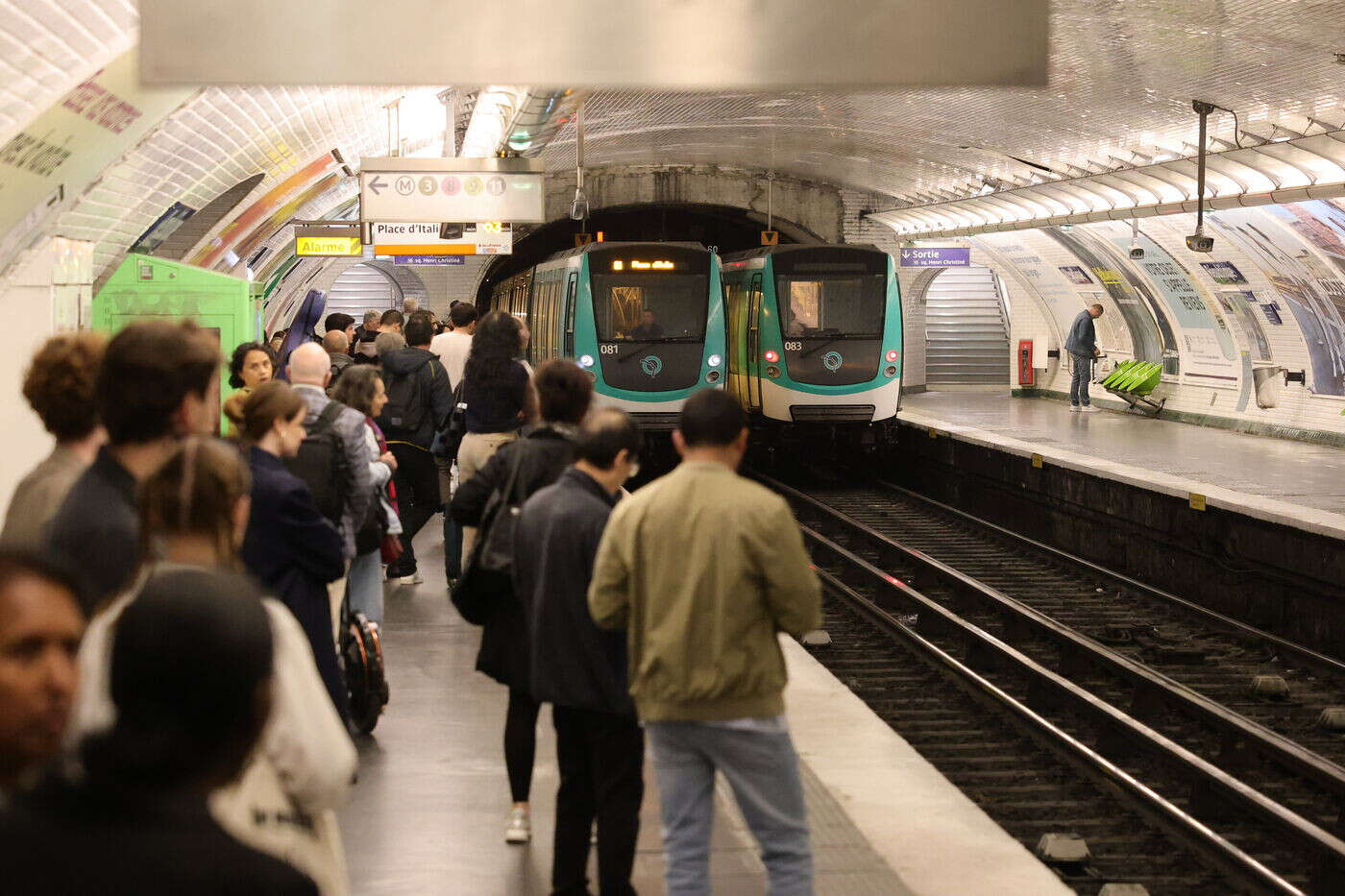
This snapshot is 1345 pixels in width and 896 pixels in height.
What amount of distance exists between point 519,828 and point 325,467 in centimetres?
155

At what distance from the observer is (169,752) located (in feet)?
5.45

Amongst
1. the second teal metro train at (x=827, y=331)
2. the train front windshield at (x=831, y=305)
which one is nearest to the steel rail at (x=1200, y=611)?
the second teal metro train at (x=827, y=331)

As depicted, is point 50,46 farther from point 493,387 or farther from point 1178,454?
point 1178,454

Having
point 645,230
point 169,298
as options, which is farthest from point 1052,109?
point 645,230

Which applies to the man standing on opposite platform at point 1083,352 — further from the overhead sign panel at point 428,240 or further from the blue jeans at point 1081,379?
the overhead sign panel at point 428,240

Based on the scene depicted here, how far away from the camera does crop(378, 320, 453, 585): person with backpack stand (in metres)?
9.44

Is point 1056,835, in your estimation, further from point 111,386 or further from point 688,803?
point 111,386

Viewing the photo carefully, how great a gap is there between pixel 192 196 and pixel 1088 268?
13.6m

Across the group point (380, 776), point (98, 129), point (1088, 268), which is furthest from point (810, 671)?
point (1088, 268)

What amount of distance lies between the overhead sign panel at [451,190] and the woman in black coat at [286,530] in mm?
8628

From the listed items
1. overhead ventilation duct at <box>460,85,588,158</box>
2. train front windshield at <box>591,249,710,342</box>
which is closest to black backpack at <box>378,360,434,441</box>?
overhead ventilation duct at <box>460,85,588,158</box>

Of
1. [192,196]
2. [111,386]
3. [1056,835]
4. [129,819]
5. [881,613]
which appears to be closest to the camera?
[129,819]

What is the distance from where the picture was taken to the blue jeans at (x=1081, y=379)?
23.8 m

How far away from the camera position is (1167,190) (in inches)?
682
